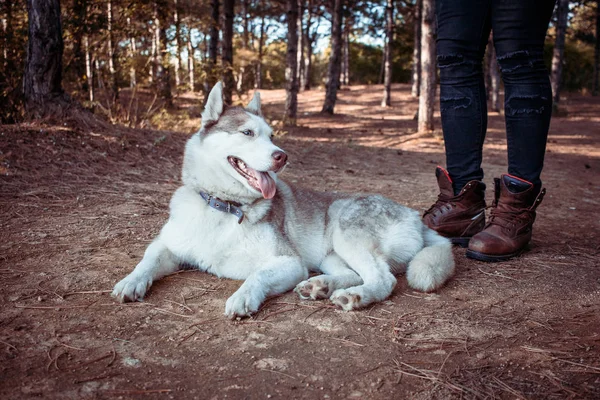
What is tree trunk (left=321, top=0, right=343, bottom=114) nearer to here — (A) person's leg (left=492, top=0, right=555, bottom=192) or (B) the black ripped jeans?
(B) the black ripped jeans

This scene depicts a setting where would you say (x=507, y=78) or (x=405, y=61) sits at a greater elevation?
(x=405, y=61)

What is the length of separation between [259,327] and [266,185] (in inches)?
43.4

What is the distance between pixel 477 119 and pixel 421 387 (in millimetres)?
2457

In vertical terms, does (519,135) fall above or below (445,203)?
above

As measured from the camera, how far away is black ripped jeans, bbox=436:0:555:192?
3.11 meters

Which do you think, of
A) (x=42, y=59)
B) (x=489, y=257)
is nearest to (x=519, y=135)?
(x=489, y=257)

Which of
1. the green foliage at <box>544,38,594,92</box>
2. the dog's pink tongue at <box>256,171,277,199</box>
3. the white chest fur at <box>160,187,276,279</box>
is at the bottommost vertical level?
the white chest fur at <box>160,187,276,279</box>

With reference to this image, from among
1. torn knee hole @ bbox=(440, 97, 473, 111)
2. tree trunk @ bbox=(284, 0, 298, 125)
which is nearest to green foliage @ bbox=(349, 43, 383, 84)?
tree trunk @ bbox=(284, 0, 298, 125)

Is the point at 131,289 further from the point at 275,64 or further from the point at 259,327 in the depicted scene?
the point at 275,64

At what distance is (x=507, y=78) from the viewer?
3.27 meters

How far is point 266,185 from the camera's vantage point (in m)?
3.05

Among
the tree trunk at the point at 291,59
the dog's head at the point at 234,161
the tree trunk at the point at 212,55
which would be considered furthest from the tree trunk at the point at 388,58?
the dog's head at the point at 234,161

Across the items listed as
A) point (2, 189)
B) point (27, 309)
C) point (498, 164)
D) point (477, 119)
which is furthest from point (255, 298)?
point (498, 164)

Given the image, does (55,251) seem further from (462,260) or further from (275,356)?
(462,260)
